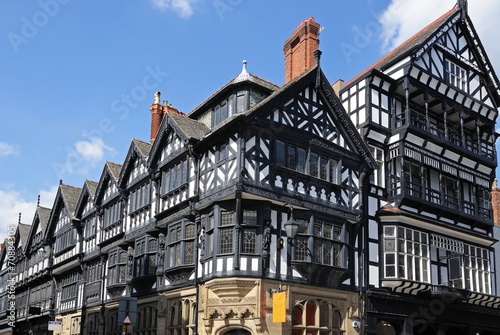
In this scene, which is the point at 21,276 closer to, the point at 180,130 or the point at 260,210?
the point at 180,130

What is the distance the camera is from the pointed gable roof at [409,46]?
2505 centimetres

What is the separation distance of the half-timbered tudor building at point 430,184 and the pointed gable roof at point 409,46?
0.10 meters

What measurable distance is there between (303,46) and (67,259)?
1823cm

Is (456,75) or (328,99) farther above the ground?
(456,75)

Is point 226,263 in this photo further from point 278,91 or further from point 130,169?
point 130,169

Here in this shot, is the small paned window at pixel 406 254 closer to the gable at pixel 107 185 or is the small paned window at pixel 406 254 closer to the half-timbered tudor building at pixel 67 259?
the gable at pixel 107 185

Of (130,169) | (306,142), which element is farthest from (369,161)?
(130,169)

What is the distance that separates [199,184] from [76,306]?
13.9 meters

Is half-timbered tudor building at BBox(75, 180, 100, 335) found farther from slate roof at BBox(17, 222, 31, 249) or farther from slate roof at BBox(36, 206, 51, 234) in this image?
slate roof at BBox(17, 222, 31, 249)

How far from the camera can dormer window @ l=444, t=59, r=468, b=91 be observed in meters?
27.1

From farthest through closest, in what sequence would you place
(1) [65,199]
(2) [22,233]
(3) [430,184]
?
(2) [22,233] → (1) [65,199] → (3) [430,184]

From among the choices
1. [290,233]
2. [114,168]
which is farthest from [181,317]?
[114,168]

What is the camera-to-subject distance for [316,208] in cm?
2088

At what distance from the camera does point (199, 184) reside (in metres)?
21.5
